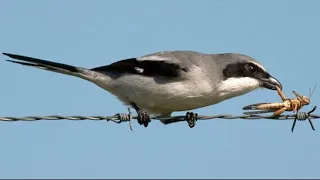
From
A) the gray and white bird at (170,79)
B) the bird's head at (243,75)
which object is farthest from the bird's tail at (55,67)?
the bird's head at (243,75)

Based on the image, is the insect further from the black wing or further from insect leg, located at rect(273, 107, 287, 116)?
the black wing

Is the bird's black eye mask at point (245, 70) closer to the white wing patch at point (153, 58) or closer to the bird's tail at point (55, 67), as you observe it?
the white wing patch at point (153, 58)

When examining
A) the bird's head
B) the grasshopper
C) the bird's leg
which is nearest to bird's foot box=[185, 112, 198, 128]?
the bird's leg

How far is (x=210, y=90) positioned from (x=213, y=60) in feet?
2.32

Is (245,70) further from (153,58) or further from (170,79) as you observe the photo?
(153,58)

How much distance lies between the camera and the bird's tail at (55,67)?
6902mm

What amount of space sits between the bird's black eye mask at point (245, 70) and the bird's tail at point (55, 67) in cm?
180

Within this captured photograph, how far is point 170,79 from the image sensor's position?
7.37m

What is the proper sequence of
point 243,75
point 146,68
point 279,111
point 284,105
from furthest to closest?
point 243,75 → point 146,68 → point 284,105 → point 279,111

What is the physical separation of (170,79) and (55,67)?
1.40m

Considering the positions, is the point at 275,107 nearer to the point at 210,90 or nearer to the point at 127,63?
the point at 210,90

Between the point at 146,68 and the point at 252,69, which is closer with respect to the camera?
the point at 146,68

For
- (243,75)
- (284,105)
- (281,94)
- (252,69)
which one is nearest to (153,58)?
(243,75)

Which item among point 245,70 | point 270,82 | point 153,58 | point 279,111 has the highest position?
point 153,58
